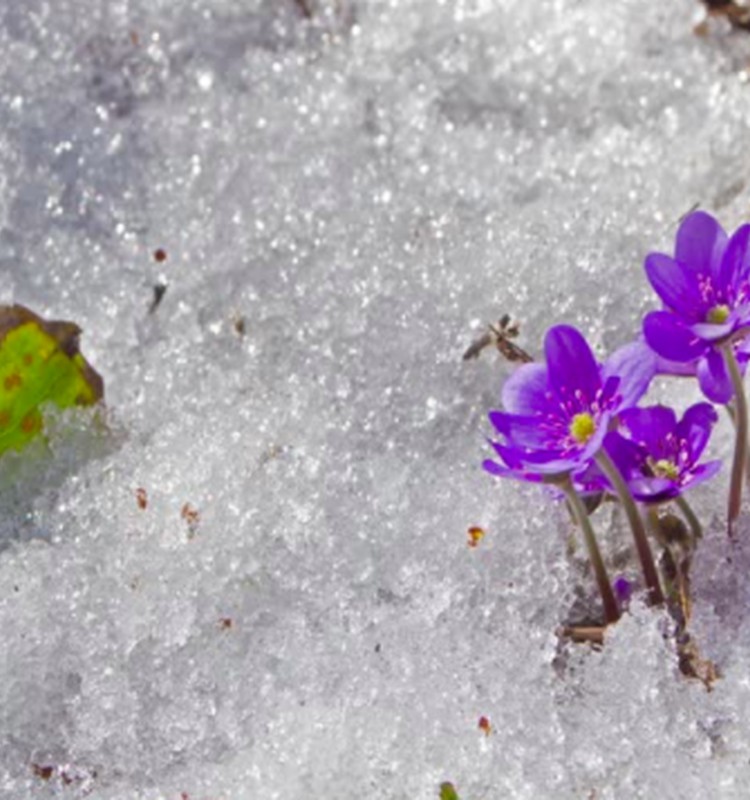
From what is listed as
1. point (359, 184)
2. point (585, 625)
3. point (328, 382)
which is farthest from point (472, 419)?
point (359, 184)

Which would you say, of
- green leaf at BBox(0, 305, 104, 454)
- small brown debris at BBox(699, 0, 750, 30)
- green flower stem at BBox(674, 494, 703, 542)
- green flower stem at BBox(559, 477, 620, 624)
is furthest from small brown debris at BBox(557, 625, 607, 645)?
small brown debris at BBox(699, 0, 750, 30)

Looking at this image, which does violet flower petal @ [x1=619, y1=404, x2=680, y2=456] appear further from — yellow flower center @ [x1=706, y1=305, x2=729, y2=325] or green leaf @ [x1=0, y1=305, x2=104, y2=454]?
green leaf @ [x1=0, y1=305, x2=104, y2=454]

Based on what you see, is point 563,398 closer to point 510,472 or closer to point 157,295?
point 510,472

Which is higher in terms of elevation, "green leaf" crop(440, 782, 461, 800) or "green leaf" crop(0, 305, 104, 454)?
"green leaf" crop(440, 782, 461, 800)

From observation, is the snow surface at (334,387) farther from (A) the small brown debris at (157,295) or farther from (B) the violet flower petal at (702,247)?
(B) the violet flower petal at (702,247)

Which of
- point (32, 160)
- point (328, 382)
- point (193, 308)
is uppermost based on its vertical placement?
point (328, 382)

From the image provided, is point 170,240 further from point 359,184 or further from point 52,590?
point 52,590

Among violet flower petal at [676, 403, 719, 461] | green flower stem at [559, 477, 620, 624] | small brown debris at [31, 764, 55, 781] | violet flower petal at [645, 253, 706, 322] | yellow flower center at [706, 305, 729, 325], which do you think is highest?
yellow flower center at [706, 305, 729, 325]

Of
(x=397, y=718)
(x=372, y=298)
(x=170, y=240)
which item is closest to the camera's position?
(x=397, y=718)
